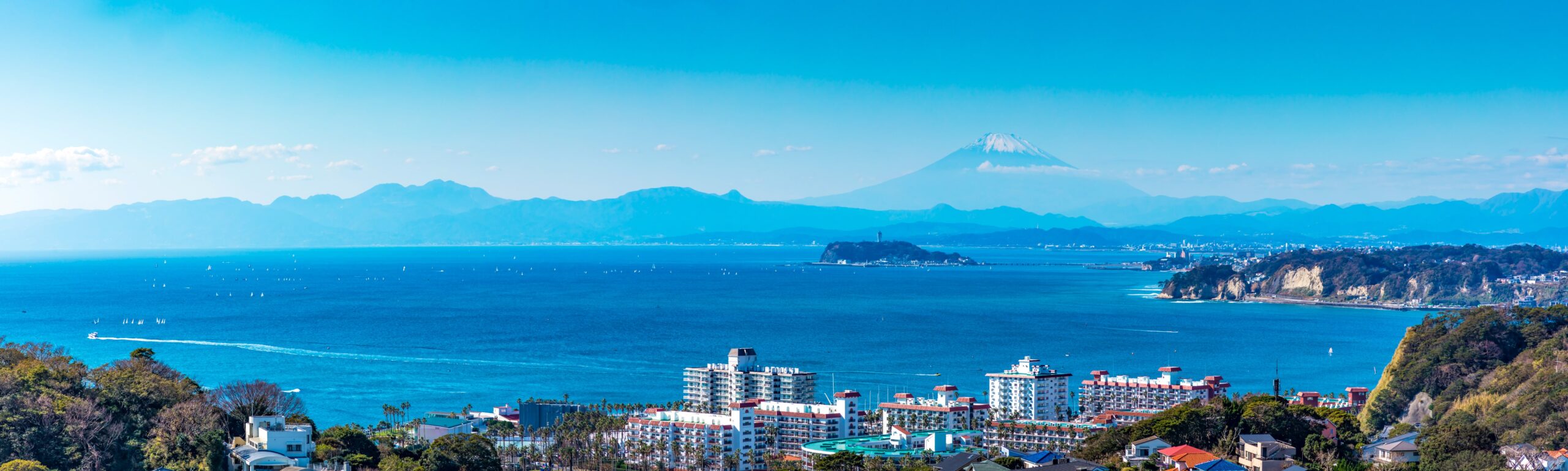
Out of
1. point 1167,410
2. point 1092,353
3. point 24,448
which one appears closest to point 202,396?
point 24,448

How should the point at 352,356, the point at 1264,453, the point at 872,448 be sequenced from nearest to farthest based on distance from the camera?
the point at 1264,453, the point at 872,448, the point at 352,356

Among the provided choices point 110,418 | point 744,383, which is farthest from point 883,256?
point 110,418

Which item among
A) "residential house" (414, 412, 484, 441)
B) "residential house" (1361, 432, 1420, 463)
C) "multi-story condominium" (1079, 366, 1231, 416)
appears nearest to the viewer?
"residential house" (1361, 432, 1420, 463)

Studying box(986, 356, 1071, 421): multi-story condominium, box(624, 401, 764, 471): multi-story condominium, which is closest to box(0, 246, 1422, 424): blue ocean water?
box(986, 356, 1071, 421): multi-story condominium

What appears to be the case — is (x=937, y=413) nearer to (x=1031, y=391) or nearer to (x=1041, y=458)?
(x=1031, y=391)

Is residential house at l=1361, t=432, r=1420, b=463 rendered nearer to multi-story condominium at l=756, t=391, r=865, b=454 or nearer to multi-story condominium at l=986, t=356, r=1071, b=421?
multi-story condominium at l=756, t=391, r=865, b=454

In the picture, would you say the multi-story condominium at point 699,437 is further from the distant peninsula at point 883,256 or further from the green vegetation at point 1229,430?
the distant peninsula at point 883,256

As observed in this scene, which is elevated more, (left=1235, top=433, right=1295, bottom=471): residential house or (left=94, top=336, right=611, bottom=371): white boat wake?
(left=94, top=336, right=611, bottom=371): white boat wake
